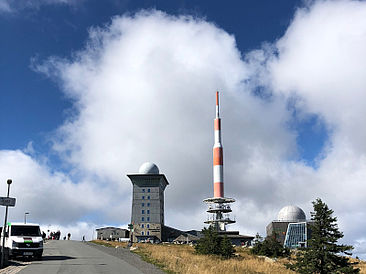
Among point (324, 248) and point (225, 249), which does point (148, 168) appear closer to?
point (225, 249)

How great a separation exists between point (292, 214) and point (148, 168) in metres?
38.0

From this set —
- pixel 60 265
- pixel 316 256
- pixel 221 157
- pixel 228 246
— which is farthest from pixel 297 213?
pixel 60 265

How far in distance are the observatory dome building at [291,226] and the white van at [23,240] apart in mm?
66658

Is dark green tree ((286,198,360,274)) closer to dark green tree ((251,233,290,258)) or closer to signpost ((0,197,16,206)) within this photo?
signpost ((0,197,16,206))

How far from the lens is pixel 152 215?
104m

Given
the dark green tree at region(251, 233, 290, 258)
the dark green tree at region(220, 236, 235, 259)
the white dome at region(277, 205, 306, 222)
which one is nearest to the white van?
the dark green tree at region(220, 236, 235, 259)

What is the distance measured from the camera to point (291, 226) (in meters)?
93.2

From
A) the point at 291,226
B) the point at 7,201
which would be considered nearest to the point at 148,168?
the point at 291,226

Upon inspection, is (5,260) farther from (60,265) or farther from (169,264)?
(169,264)

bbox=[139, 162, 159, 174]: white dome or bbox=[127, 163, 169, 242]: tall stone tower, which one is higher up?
bbox=[139, 162, 159, 174]: white dome

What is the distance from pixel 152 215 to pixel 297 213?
35923 millimetres

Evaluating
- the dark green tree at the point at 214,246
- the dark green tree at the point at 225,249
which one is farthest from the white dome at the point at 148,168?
the dark green tree at the point at 225,249

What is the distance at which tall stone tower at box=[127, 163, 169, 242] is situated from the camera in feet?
335

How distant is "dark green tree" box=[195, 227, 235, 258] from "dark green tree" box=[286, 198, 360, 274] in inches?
461
